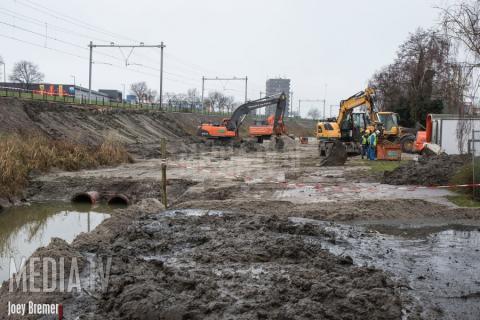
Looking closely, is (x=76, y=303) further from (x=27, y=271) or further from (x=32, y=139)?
(x=32, y=139)

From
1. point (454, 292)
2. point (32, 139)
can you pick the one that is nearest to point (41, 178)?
point (32, 139)

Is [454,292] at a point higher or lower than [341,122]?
lower

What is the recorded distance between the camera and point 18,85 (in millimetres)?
58812

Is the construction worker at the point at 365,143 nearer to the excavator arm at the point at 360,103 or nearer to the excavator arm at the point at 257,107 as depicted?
the excavator arm at the point at 360,103

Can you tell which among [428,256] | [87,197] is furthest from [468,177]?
[87,197]

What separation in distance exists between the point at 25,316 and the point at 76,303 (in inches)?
22.0

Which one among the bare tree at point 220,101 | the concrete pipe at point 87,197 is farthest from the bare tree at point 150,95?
Result: the concrete pipe at point 87,197

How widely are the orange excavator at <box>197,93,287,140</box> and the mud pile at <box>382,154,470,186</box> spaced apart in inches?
683

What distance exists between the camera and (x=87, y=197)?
1533cm

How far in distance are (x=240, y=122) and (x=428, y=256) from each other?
27.6 metres

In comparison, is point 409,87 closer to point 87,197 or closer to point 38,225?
point 87,197

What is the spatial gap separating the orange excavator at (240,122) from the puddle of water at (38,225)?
2002cm

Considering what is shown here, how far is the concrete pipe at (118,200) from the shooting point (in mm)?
14996

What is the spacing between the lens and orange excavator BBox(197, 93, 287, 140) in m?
33.0
